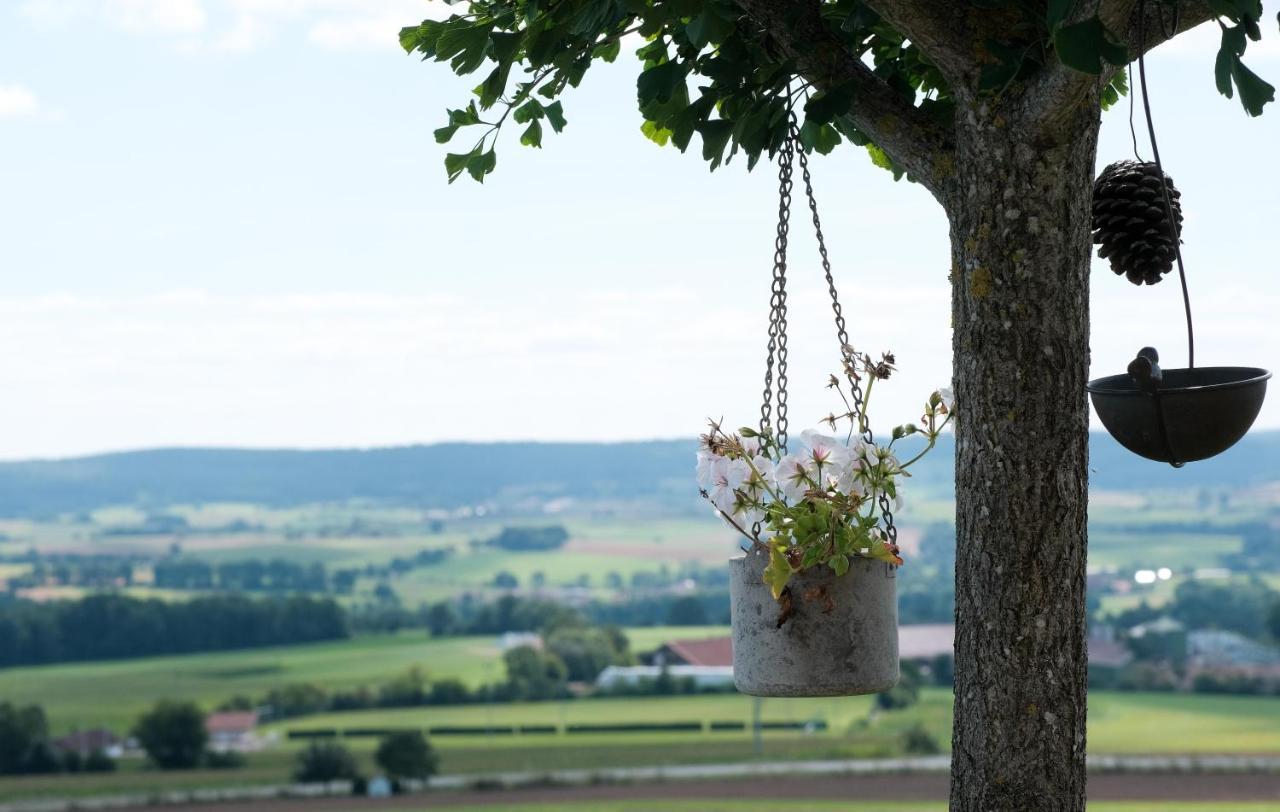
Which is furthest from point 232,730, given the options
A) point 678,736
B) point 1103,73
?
point 1103,73

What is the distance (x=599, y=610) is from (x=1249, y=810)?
30.8 meters

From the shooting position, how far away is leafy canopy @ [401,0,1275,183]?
87.4 inches

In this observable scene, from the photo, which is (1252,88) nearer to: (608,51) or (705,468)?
(705,468)

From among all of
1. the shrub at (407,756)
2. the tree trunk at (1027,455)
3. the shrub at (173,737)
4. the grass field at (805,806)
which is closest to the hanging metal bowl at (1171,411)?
the tree trunk at (1027,455)

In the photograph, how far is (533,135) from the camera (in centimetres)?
326

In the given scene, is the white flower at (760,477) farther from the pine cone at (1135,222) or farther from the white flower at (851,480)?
the pine cone at (1135,222)

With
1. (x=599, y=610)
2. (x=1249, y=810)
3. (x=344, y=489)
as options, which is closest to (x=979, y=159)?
(x=1249, y=810)

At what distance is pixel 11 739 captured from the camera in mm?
44906

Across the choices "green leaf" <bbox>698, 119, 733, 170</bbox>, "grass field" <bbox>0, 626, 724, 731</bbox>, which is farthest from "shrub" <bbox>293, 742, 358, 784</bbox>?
"green leaf" <bbox>698, 119, 733, 170</bbox>

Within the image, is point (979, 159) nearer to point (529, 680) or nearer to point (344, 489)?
point (529, 680)

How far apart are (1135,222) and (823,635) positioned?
111 cm

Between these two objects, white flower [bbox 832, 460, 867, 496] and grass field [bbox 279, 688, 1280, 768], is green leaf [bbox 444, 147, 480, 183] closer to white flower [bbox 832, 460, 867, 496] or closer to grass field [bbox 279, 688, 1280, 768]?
white flower [bbox 832, 460, 867, 496]

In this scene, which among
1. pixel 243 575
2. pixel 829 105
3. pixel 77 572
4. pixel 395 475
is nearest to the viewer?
pixel 829 105

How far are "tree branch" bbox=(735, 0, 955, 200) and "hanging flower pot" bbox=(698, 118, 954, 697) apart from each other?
24cm
